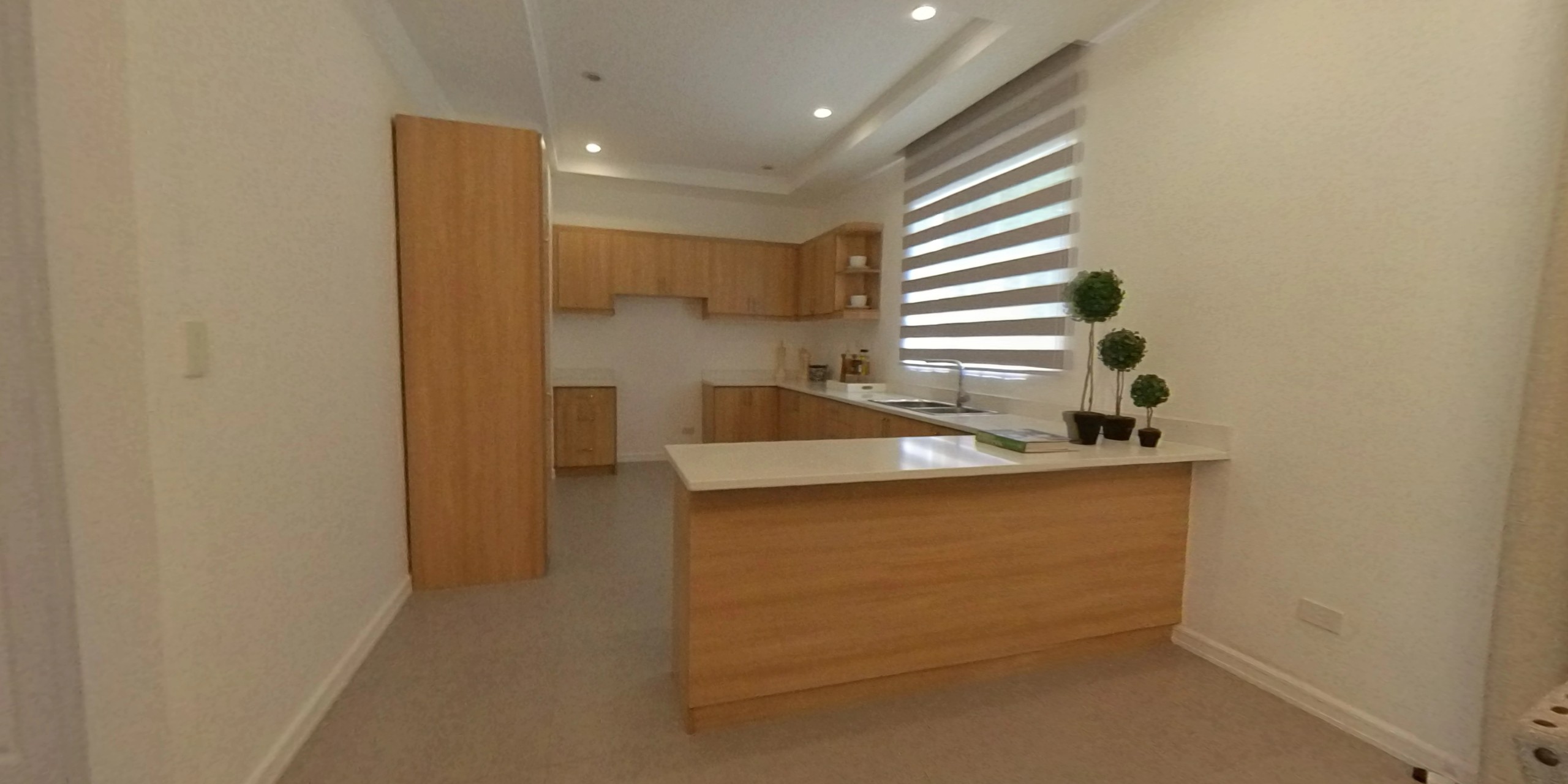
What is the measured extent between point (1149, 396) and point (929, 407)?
147 centimetres

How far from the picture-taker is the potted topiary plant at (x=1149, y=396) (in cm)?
220

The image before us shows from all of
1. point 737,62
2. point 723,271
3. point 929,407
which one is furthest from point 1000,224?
point 723,271

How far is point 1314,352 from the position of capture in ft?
6.24

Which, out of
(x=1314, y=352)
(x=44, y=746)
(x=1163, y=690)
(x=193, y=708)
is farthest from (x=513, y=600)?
(x=1314, y=352)

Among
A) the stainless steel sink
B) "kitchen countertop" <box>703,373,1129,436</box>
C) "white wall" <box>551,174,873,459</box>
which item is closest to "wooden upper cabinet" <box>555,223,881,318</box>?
"white wall" <box>551,174,873,459</box>

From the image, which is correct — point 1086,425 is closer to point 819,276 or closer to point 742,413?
point 819,276

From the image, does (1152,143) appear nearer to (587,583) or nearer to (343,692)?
(587,583)

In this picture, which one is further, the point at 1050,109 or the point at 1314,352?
the point at 1050,109

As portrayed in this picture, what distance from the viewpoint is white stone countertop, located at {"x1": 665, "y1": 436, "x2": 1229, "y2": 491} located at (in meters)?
1.64

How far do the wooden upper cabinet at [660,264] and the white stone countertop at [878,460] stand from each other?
351 cm

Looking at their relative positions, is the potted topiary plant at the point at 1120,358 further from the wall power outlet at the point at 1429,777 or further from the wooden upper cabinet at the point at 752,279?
the wooden upper cabinet at the point at 752,279

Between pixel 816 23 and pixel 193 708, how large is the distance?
323 centimetres

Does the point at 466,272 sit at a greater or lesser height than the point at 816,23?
lesser

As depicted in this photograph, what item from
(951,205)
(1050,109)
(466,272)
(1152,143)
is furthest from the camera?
(951,205)
